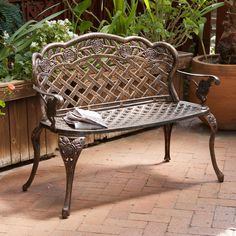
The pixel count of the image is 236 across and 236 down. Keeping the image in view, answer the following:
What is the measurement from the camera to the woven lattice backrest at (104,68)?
150 inches

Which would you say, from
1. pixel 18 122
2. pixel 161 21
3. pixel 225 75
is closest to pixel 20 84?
pixel 18 122

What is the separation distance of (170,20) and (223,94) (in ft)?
3.12

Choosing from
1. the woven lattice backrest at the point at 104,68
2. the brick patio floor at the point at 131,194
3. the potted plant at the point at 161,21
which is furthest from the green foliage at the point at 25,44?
the brick patio floor at the point at 131,194

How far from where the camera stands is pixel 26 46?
4.24 metres

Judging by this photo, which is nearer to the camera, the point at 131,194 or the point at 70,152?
the point at 70,152

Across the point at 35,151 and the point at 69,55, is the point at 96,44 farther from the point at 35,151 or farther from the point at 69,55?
the point at 35,151

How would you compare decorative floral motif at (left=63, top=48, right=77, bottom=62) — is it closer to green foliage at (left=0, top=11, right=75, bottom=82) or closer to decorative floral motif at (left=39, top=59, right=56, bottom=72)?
decorative floral motif at (left=39, top=59, right=56, bottom=72)

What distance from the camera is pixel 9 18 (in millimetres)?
4531

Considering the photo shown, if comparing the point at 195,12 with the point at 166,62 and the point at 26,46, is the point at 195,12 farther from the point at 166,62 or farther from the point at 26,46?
the point at 26,46

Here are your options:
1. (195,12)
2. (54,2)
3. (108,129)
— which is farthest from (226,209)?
(54,2)

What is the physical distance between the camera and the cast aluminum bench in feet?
11.4

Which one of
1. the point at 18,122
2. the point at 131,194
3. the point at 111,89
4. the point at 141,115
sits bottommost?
the point at 131,194

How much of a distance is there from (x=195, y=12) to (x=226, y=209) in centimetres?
221

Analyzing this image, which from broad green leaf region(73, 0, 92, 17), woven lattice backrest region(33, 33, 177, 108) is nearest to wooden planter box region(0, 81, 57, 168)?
woven lattice backrest region(33, 33, 177, 108)
